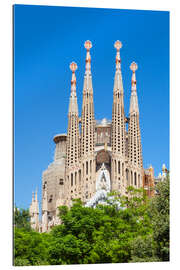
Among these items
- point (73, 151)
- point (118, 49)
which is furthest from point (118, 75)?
point (73, 151)

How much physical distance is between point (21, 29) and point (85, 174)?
6.99 m

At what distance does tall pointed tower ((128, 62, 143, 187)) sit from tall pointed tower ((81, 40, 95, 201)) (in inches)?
53.6

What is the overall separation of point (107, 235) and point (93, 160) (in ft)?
13.7

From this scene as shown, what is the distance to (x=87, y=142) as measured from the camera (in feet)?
66.8

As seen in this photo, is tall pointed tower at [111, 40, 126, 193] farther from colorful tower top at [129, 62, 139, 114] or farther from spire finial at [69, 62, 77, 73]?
spire finial at [69, 62, 77, 73]

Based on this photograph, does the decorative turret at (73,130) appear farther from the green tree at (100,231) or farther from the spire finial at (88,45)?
the green tree at (100,231)

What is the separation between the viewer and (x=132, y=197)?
60.7ft

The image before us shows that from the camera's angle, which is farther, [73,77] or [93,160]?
[93,160]

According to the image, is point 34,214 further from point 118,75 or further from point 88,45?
point 88,45

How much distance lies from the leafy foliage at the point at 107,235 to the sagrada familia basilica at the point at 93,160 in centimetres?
78

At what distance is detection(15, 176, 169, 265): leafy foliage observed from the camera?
14438 millimetres

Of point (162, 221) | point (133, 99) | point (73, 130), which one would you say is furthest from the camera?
point (73, 130)

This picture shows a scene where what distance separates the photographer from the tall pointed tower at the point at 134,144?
18.7 meters
